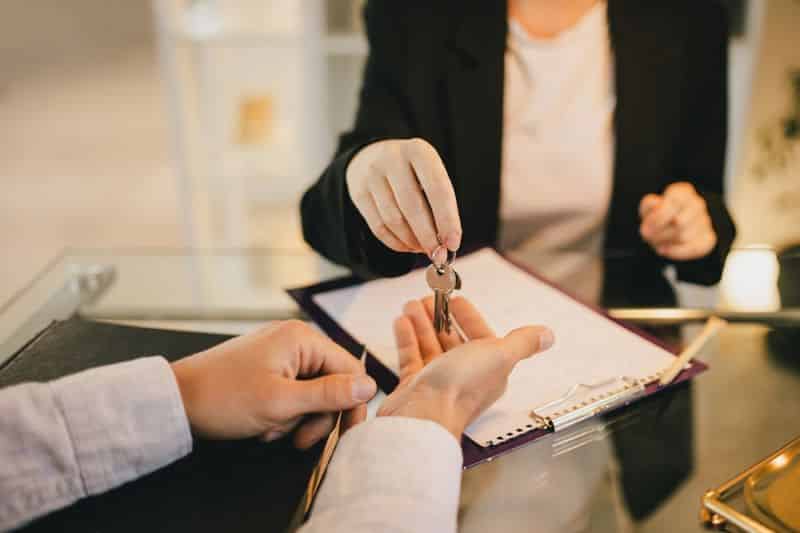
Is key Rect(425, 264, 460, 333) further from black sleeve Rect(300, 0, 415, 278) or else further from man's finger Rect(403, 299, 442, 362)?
black sleeve Rect(300, 0, 415, 278)

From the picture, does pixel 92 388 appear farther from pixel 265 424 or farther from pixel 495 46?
pixel 495 46

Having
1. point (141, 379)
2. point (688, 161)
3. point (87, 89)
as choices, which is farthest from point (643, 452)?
point (87, 89)

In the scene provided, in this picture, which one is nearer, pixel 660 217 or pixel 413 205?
pixel 413 205

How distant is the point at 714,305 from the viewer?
81 cm

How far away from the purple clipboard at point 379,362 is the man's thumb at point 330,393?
87 mm

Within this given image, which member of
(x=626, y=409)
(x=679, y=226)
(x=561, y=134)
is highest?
(x=561, y=134)

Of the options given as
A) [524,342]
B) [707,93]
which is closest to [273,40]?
[707,93]

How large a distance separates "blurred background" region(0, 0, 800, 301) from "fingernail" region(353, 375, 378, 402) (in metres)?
0.77

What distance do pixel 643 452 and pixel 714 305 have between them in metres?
0.31

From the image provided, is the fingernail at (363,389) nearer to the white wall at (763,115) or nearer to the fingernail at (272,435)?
the fingernail at (272,435)

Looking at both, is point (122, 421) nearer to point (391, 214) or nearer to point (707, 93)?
point (391, 214)

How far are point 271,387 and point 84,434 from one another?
0.43 ft

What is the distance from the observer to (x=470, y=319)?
2.14ft

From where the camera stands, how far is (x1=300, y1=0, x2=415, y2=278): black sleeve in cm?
75
